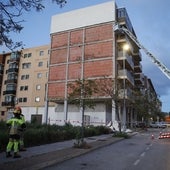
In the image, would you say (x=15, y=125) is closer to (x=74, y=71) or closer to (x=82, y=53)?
(x=74, y=71)

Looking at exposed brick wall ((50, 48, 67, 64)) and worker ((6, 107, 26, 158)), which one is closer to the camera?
worker ((6, 107, 26, 158))

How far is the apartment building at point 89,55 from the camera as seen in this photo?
46.5 metres

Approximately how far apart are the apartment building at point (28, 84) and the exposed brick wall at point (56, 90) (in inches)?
287

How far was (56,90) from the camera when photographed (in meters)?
51.2

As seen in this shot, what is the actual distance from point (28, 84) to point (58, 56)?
14021mm

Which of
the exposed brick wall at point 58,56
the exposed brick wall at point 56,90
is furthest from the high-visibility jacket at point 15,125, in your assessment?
the exposed brick wall at point 58,56

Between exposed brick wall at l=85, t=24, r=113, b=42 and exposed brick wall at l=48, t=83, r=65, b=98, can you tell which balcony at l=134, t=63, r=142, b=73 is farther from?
exposed brick wall at l=48, t=83, r=65, b=98

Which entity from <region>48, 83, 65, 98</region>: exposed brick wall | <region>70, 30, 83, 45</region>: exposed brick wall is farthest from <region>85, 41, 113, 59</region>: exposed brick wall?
<region>48, 83, 65, 98</region>: exposed brick wall

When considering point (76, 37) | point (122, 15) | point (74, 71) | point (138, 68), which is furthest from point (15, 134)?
point (138, 68)

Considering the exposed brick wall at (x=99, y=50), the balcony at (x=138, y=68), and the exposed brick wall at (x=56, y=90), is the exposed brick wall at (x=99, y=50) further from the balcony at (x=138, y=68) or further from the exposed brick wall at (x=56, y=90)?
the balcony at (x=138, y=68)

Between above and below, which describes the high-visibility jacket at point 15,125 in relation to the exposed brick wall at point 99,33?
below

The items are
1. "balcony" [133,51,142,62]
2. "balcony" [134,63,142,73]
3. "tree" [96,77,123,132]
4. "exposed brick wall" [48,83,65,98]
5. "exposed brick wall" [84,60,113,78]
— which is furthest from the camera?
"balcony" [134,63,142,73]

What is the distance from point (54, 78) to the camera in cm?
5206

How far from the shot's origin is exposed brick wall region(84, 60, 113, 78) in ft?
150
